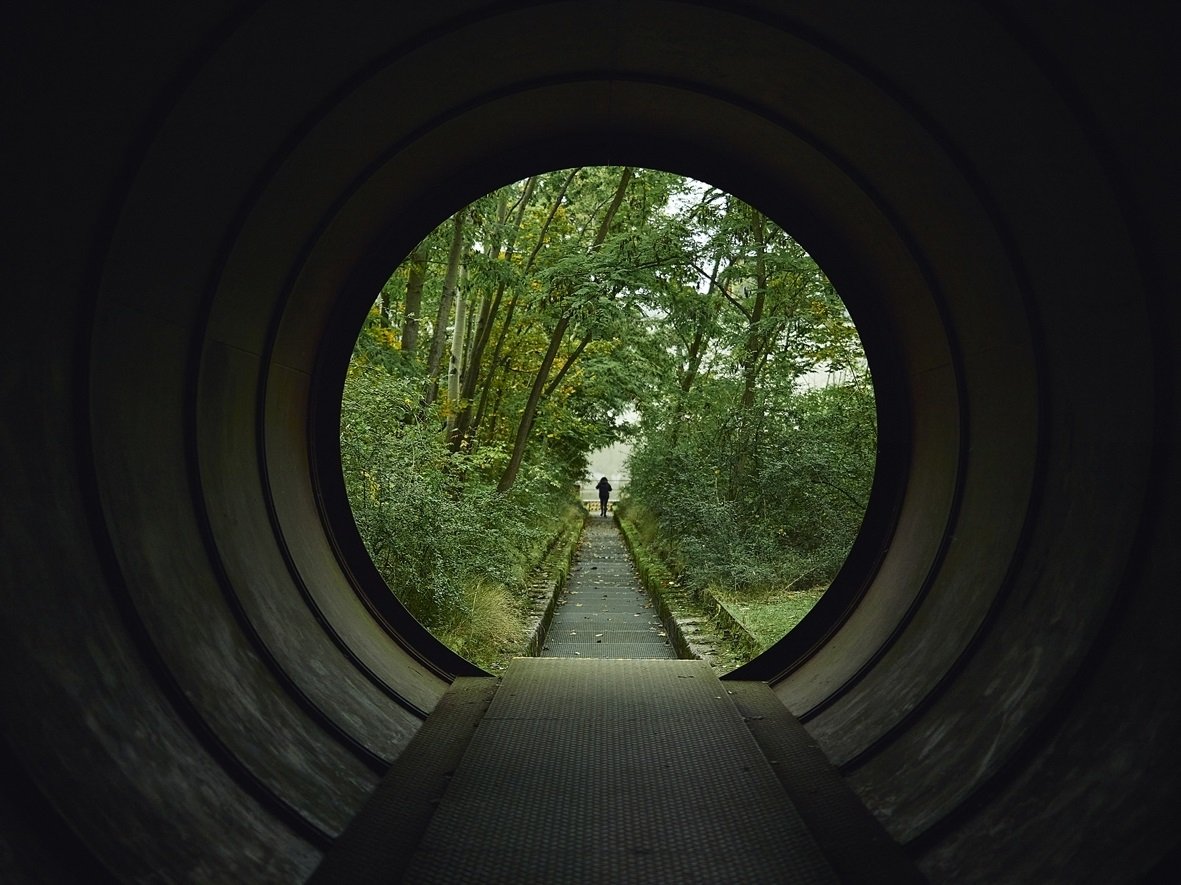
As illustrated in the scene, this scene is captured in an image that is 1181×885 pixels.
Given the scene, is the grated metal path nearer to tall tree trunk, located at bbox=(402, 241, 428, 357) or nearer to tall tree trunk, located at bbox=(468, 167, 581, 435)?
tall tree trunk, located at bbox=(468, 167, 581, 435)

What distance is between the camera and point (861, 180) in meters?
5.32

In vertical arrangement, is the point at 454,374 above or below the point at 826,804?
above

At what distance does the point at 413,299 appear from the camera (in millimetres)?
11750

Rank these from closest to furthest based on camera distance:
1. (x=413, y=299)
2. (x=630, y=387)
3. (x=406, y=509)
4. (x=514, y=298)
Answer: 1. (x=406, y=509)
2. (x=413, y=299)
3. (x=514, y=298)
4. (x=630, y=387)

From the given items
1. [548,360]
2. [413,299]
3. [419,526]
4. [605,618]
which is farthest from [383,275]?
[605,618]

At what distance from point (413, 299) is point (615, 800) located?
29.1 feet

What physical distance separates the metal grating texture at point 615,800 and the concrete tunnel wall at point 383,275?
21.0 inches

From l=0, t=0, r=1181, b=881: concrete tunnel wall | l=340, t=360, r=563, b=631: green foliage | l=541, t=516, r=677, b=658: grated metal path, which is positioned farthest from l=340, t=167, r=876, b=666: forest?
l=0, t=0, r=1181, b=881: concrete tunnel wall

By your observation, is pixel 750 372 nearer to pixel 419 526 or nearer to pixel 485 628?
pixel 485 628

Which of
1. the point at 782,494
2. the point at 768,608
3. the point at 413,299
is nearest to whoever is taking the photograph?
the point at 768,608

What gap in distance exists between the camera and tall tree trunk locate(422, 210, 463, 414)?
11.2 m

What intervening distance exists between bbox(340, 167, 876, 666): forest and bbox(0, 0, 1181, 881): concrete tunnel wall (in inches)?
80.9

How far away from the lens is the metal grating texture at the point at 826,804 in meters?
3.37

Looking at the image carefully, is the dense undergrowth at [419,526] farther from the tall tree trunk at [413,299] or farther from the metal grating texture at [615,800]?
the metal grating texture at [615,800]
